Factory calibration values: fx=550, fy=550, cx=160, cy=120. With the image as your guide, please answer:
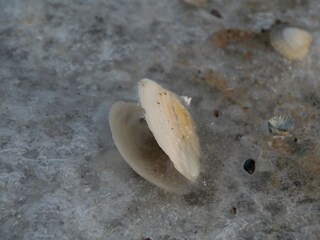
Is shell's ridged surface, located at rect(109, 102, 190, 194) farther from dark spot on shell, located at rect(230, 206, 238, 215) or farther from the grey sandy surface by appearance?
dark spot on shell, located at rect(230, 206, 238, 215)

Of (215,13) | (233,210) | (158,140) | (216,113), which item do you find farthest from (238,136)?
(215,13)

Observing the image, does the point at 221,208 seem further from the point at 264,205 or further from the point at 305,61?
the point at 305,61

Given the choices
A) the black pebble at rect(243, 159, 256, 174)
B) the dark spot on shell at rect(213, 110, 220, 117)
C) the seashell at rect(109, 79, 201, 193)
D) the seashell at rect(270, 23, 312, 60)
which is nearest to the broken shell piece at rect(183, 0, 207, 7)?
the seashell at rect(270, 23, 312, 60)

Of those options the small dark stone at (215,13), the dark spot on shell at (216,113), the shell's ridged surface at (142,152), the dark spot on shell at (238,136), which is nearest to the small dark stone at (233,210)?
the shell's ridged surface at (142,152)

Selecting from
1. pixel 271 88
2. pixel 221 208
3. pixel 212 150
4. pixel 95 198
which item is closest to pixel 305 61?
pixel 271 88

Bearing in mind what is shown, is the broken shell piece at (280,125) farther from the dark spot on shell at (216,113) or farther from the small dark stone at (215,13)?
the small dark stone at (215,13)
